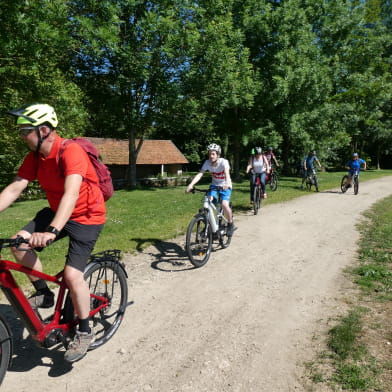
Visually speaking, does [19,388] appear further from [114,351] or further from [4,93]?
[4,93]

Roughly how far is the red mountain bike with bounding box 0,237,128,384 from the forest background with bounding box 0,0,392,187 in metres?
10.0

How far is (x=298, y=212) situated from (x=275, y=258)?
15.8ft

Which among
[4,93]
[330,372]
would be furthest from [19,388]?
[4,93]

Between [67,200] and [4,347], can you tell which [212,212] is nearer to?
[67,200]

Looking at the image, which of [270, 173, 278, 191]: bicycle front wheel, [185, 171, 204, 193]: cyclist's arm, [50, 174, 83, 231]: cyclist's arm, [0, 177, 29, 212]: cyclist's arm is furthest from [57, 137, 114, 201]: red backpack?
[270, 173, 278, 191]: bicycle front wheel

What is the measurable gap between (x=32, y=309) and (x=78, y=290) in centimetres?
42

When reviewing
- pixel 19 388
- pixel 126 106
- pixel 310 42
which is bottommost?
pixel 19 388

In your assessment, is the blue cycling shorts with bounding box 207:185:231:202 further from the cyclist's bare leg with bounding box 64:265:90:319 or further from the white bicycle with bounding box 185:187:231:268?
the cyclist's bare leg with bounding box 64:265:90:319

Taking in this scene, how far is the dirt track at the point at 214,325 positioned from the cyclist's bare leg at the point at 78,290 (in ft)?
1.80

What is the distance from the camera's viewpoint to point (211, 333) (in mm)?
3646

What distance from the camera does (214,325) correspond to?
382 cm

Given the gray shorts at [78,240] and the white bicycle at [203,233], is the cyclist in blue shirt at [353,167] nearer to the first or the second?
the white bicycle at [203,233]

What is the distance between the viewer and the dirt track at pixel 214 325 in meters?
2.90

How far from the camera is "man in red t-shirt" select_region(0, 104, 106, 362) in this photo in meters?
2.71
